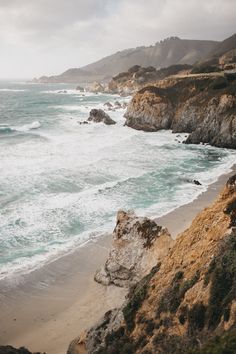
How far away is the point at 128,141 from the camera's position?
51.0 meters

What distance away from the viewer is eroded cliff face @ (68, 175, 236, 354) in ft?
28.6

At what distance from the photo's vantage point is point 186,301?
978 centimetres

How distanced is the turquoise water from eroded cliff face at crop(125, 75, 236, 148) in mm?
2399

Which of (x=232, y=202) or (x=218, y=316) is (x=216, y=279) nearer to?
(x=218, y=316)

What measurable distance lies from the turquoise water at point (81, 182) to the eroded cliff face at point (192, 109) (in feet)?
7.87

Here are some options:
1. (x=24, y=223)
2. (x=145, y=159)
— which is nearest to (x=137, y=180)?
(x=145, y=159)

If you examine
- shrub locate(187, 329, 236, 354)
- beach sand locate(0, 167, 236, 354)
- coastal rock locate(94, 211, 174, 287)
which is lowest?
beach sand locate(0, 167, 236, 354)

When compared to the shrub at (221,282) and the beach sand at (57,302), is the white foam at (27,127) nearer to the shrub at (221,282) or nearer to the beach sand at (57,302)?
the beach sand at (57,302)

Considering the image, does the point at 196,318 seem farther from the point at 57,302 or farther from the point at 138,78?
the point at 138,78

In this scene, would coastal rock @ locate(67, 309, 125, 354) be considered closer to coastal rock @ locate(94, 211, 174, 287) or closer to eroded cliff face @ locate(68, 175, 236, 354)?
eroded cliff face @ locate(68, 175, 236, 354)

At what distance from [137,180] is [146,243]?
15.7m

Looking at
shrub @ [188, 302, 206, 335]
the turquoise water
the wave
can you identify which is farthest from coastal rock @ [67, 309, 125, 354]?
the wave

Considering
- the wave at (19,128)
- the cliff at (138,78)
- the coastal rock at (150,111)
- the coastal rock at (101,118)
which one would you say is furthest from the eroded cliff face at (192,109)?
the cliff at (138,78)

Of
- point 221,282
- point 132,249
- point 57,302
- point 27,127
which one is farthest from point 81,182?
point 27,127
